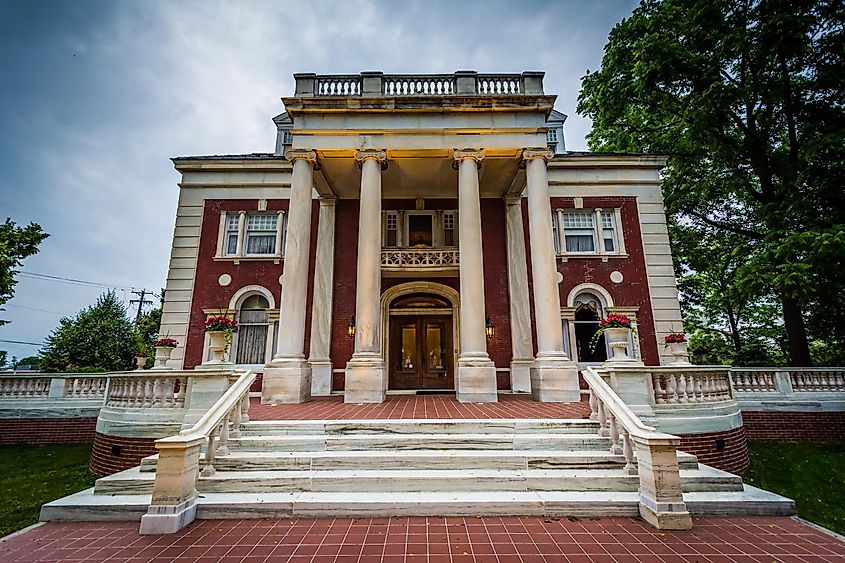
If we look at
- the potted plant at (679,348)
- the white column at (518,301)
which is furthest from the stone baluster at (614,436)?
the white column at (518,301)

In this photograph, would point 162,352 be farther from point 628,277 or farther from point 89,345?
point 628,277

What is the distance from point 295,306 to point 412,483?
6705 millimetres

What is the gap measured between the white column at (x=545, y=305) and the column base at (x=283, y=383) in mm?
6244

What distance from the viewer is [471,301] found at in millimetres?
10266

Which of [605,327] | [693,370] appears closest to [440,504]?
[693,370]

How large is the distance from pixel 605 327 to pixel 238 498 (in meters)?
8.00

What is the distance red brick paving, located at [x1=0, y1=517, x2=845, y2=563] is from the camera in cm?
354

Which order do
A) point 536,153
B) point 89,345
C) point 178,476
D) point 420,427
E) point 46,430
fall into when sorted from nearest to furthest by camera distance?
1. point 178,476
2. point 420,427
3. point 46,430
4. point 536,153
5. point 89,345

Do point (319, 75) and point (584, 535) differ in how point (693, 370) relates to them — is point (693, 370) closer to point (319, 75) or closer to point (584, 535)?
point (584, 535)

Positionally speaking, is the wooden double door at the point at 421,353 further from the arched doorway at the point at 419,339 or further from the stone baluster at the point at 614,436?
the stone baluster at the point at 614,436

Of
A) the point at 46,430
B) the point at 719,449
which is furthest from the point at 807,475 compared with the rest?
the point at 46,430

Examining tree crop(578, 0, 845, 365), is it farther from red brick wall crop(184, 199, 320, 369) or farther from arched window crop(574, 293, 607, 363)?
red brick wall crop(184, 199, 320, 369)

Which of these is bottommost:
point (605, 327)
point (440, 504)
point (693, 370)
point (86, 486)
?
point (86, 486)

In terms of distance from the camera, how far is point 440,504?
450 cm
